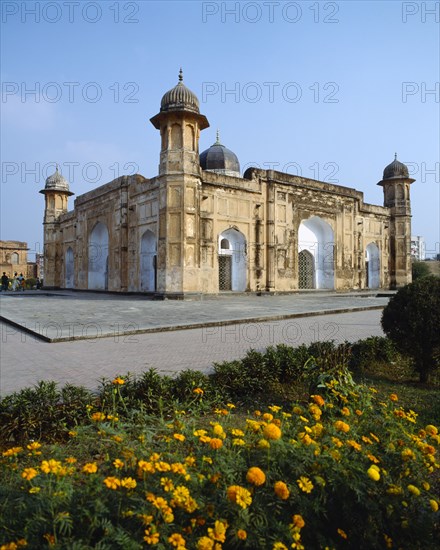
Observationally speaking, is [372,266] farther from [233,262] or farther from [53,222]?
[53,222]

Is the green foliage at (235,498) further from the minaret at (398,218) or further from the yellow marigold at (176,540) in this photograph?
the minaret at (398,218)

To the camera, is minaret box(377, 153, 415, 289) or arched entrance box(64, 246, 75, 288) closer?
minaret box(377, 153, 415, 289)

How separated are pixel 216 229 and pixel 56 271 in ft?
52.4

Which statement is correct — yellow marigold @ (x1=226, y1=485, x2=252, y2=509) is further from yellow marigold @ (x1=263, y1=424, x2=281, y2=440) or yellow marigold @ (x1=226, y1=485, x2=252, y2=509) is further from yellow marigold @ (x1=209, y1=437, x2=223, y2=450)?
yellow marigold @ (x1=263, y1=424, x2=281, y2=440)

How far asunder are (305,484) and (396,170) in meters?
29.4

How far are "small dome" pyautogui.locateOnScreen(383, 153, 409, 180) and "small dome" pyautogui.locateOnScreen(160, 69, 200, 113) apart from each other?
53.4ft

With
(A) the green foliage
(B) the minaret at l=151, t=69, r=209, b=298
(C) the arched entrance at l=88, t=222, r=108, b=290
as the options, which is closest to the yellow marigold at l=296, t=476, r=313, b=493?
(A) the green foliage

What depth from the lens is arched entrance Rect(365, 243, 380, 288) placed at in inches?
1107

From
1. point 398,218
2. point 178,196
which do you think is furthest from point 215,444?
point 398,218

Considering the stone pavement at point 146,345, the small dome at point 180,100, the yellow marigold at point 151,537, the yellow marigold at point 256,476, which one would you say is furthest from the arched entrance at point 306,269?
the yellow marigold at point 151,537

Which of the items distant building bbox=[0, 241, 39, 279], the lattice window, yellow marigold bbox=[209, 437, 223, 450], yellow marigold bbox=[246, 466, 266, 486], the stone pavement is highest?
distant building bbox=[0, 241, 39, 279]

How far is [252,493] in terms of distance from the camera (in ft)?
6.08

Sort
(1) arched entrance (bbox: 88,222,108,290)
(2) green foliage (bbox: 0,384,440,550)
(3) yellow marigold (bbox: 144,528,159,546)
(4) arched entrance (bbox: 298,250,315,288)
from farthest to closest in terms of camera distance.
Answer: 1. (1) arched entrance (bbox: 88,222,108,290)
2. (4) arched entrance (bbox: 298,250,315,288)
3. (2) green foliage (bbox: 0,384,440,550)
4. (3) yellow marigold (bbox: 144,528,159,546)

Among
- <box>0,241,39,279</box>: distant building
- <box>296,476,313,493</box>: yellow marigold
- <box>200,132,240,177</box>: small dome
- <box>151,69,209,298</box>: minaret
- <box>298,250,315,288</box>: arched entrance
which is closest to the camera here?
<box>296,476,313,493</box>: yellow marigold
